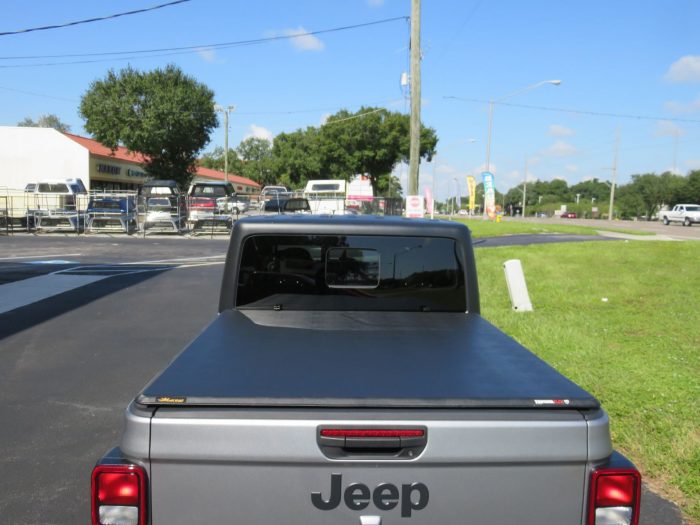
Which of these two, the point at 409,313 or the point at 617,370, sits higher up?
the point at 409,313

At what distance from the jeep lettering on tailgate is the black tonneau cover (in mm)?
246

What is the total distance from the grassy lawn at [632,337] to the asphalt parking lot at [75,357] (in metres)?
0.69

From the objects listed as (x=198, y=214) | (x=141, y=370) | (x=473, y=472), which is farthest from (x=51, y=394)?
(x=198, y=214)

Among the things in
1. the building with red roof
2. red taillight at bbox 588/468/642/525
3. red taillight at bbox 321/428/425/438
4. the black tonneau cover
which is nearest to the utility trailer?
the building with red roof

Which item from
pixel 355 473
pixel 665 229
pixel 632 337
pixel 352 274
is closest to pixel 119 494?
pixel 355 473

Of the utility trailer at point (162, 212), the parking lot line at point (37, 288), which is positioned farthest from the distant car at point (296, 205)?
the parking lot line at point (37, 288)

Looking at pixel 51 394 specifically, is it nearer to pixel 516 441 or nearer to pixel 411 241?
pixel 411 241

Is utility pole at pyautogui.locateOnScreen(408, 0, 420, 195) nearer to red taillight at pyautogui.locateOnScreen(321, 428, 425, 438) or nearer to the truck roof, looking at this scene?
the truck roof

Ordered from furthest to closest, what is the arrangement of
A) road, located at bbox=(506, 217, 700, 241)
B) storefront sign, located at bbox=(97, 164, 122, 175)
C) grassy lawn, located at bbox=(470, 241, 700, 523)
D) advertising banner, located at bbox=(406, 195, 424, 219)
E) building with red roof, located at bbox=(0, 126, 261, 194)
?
storefront sign, located at bbox=(97, 164, 122, 175)
building with red roof, located at bbox=(0, 126, 261, 194)
road, located at bbox=(506, 217, 700, 241)
advertising banner, located at bbox=(406, 195, 424, 219)
grassy lawn, located at bbox=(470, 241, 700, 523)

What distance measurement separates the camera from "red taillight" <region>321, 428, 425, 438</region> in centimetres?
185

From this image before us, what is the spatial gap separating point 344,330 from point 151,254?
694 inches

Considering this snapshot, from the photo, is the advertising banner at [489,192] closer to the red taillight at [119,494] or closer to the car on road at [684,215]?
the car on road at [684,215]

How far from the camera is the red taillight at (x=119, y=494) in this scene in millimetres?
1820

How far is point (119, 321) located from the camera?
8984 millimetres
